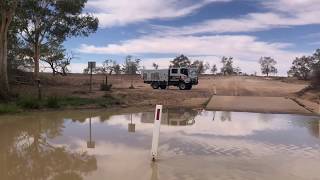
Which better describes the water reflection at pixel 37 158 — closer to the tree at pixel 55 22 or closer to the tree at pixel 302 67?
the tree at pixel 55 22

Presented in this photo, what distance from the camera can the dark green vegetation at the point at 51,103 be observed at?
72.1 ft

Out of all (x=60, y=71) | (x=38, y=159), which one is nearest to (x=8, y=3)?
(x=38, y=159)

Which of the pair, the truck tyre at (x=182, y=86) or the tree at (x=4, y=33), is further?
the truck tyre at (x=182, y=86)

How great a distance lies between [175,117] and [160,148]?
9.02 m

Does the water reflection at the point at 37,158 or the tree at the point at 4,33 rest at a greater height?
the tree at the point at 4,33

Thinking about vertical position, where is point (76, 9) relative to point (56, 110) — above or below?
above

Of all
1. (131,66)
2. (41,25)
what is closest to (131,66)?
(131,66)

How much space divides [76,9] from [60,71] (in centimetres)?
2980

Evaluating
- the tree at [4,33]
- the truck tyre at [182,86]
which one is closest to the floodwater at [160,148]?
the tree at [4,33]

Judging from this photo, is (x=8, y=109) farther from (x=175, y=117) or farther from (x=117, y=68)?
(x=117, y=68)

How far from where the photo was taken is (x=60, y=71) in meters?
66.2

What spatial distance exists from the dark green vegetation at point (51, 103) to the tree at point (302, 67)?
188ft

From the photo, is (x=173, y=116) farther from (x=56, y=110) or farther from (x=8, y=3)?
(x=8, y=3)

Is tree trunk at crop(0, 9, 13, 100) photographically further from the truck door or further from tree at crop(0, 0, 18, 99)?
the truck door
